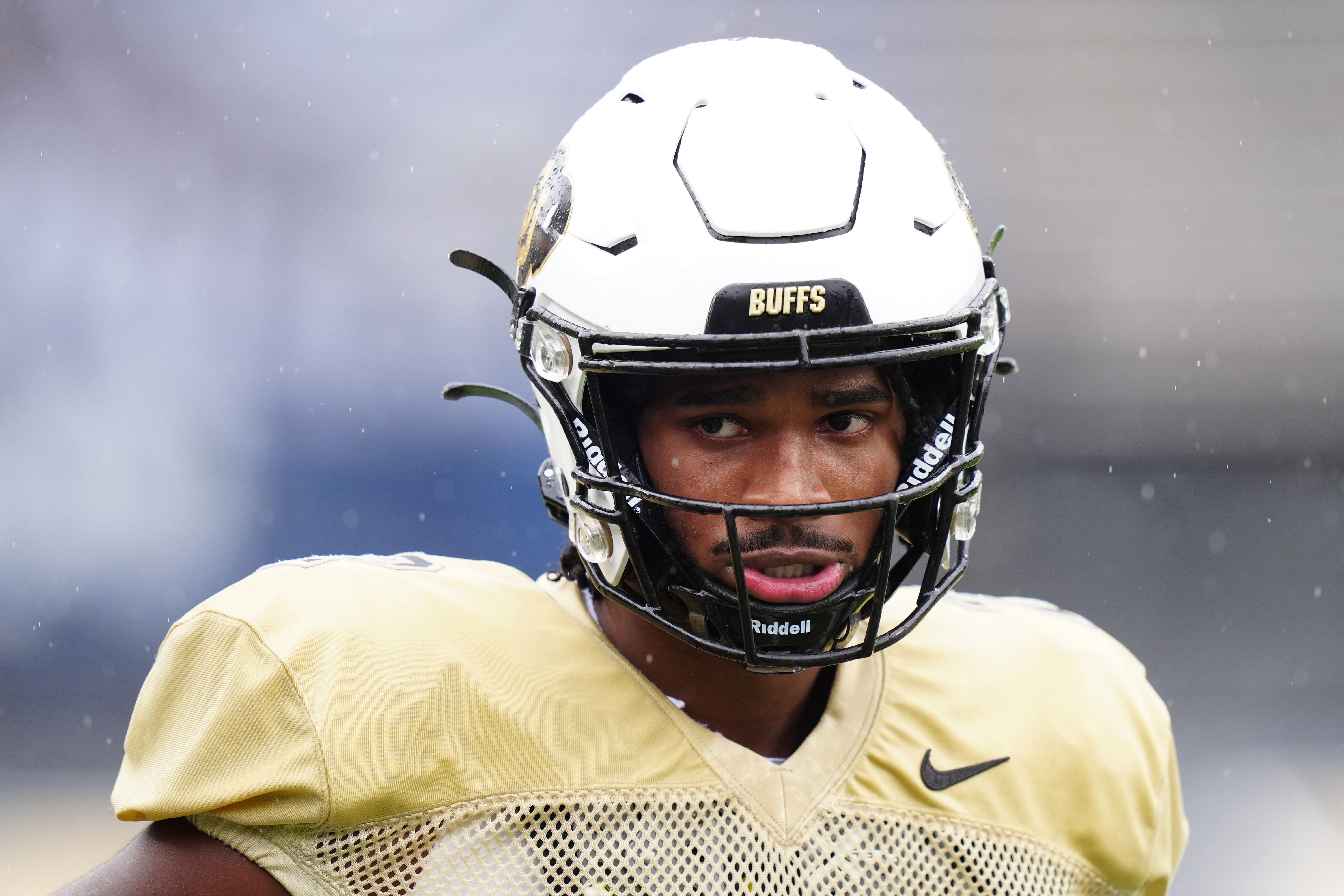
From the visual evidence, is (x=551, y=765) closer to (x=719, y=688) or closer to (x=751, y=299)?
(x=719, y=688)

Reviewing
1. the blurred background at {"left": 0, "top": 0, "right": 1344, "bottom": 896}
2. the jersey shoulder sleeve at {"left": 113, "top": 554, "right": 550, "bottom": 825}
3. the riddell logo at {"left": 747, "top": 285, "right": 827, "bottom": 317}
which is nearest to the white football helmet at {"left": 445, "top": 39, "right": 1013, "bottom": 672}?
the riddell logo at {"left": 747, "top": 285, "right": 827, "bottom": 317}

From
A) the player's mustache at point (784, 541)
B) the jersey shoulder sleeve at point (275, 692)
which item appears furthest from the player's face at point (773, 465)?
the jersey shoulder sleeve at point (275, 692)

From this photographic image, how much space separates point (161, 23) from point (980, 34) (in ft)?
8.46

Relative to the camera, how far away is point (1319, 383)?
167 inches

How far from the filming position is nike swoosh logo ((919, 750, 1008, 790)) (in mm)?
1272

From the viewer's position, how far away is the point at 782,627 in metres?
1.17

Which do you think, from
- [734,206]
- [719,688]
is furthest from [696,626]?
[734,206]

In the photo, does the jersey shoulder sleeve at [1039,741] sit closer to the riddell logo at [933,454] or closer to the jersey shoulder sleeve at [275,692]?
the riddell logo at [933,454]

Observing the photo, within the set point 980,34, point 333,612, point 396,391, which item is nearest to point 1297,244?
point 980,34

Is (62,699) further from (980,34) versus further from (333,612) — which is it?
(980,34)

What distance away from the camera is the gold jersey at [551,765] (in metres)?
1.09

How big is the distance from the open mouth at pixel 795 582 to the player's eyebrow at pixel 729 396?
16 centimetres

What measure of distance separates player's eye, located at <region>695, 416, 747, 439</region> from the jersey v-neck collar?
9.8 inches

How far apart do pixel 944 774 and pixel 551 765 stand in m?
0.41
